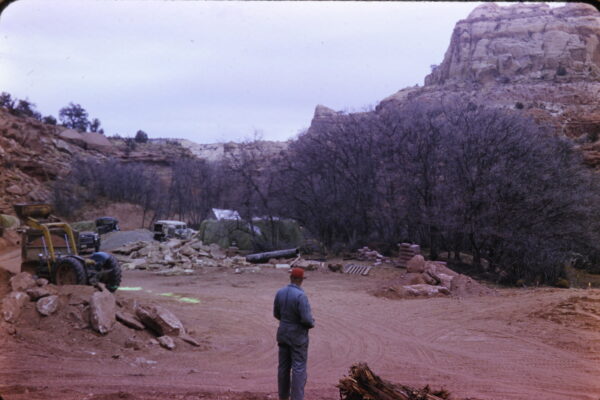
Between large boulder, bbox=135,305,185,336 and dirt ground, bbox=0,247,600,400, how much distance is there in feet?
1.26

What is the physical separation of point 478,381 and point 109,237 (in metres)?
28.3

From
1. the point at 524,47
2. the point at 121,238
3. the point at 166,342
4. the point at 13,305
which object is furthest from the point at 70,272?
the point at 524,47

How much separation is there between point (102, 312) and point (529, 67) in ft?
236

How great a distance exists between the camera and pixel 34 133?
48.8 m

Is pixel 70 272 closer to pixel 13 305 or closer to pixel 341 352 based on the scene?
pixel 13 305

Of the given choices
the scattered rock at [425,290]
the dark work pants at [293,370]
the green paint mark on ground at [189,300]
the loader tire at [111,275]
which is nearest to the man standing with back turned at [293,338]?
the dark work pants at [293,370]

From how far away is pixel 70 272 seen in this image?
38.1ft

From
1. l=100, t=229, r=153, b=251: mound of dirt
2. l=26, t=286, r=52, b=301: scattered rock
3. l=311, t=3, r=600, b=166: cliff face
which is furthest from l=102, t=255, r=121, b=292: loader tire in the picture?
l=311, t=3, r=600, b=166: cliff face

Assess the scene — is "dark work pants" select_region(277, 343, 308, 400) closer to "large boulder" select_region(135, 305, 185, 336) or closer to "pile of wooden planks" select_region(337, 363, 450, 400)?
"pile of wooden planks" select_region(337, 363, 450, 400)

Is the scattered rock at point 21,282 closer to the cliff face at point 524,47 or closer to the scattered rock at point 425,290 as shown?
the scattered rock at point 425,290

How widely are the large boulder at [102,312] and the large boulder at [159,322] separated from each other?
559 millimetres

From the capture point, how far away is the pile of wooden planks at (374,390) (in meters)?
5.06

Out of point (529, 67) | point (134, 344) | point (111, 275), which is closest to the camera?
point (134, 344)

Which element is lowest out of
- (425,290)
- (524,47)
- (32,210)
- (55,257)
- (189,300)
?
(189,300)
